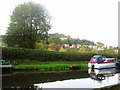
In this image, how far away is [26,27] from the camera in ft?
129

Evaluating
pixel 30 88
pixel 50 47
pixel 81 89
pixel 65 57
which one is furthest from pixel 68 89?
pixel 50 47

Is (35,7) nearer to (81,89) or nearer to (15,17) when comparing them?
(15,17)

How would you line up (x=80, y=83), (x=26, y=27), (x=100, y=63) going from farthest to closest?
1. (x=26, y=27)
2. (x=100, y=63)
3. (x=80, y=83)

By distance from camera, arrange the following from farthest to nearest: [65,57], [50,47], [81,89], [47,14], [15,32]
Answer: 1. [50,47]
2. [47,14]
3. [15,32]
4. [65,57]
5. [81,89]

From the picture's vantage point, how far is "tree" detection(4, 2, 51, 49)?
128 feet

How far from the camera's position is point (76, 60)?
123ft

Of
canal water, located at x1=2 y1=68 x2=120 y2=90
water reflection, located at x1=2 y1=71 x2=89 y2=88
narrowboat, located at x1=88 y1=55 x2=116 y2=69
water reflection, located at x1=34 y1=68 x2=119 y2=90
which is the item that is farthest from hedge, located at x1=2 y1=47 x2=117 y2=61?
water reflection, located at x1=34 y1=68 x2=119 y2=90

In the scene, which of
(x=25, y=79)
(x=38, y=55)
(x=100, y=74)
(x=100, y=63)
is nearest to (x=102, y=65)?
(x=100, y=63)

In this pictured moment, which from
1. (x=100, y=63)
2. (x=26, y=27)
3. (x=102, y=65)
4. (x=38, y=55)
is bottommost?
Answer: (x=102, y=65)

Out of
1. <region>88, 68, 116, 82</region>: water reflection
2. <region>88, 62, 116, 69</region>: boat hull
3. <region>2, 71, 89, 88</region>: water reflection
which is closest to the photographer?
<region>2, 71, 89, 88</region>: water reflection

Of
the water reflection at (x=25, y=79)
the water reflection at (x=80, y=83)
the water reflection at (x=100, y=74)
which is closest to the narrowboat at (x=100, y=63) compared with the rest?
the water reflection at (x=100, y=74)

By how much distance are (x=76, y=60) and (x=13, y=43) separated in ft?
48.2

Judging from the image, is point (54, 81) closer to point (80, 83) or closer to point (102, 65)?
point (80, 83)

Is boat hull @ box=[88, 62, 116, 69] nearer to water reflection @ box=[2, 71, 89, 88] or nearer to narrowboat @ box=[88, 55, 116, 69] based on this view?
narrowboat @ box=[88, 55, 116, 69]
